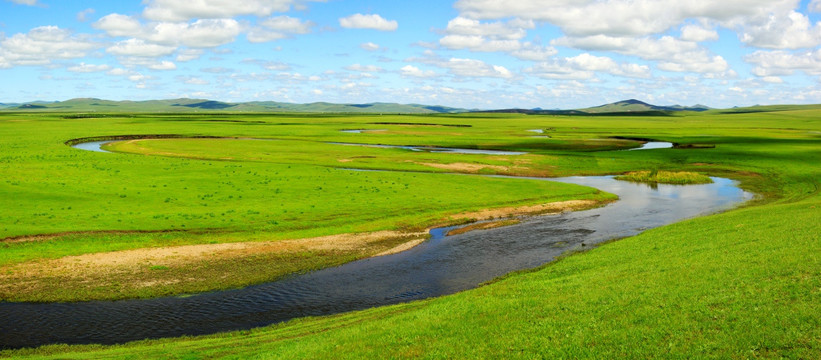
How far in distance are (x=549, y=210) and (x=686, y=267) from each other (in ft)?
109

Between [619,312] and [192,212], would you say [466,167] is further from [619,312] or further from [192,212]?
[619,312]

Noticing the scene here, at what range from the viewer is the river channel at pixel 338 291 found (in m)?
26.9

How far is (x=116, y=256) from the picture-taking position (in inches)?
1469

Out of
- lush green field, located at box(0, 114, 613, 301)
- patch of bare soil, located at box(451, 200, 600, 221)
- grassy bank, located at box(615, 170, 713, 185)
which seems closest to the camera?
lush green field, located at box(0, 114, 613, 301)

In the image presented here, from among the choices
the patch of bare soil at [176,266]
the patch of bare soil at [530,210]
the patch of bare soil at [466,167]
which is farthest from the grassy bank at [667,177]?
the patch of bare soil at [176,266]

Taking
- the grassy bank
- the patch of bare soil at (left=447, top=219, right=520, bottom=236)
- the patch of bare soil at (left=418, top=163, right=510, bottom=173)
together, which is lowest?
the patch of bare soil at (left=447, top=219, right=520, bottom=236)

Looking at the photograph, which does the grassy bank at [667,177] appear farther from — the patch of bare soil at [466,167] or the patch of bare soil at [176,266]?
the patch of bare soil at [176,266]

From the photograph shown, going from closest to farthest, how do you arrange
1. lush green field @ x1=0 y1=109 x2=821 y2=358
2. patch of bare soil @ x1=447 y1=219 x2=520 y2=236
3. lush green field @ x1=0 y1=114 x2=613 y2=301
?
lush green field @ x1=0 y1=109 x2=821 y2=358
lush green field @ x1=0 y1=114 x2=613 y2=301
patch of bare soil @ x1=447 y1=219 x2=520 y2=236

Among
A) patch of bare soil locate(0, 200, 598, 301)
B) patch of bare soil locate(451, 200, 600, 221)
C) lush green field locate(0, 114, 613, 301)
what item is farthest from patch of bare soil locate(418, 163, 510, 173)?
patch of bare soil locate(0, 200, 598, 301)

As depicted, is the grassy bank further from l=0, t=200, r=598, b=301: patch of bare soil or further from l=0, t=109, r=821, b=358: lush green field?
l=0, t=200, r=598, b=301: patch of bare soil

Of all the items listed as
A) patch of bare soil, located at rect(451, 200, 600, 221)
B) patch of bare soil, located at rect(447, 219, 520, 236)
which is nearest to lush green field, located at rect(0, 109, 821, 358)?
patch of bare soil, located at rect(447, 219, 520, 236)

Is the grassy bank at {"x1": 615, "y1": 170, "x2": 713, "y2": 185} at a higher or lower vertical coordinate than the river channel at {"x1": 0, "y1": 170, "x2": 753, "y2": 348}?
higher

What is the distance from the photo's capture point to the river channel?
2689cm

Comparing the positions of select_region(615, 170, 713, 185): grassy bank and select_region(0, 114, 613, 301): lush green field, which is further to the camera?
select_region(615, 170, 713, 185): grassy bank
